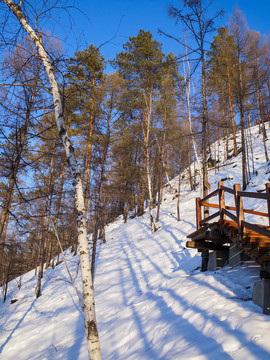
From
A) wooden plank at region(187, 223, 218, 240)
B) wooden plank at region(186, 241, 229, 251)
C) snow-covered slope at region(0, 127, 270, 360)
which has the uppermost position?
wooden plank at region(187, 223, 218, 240)

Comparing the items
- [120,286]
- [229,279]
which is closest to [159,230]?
[120,286]

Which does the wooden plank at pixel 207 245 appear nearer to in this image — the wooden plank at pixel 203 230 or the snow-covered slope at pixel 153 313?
the wooden plank at pixel 203 230

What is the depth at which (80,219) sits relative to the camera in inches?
159

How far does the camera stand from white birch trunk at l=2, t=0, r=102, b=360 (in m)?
3.36

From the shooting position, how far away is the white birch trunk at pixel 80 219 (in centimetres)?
336

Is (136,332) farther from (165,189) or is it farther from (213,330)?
(165,189)

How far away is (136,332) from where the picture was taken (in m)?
5.18

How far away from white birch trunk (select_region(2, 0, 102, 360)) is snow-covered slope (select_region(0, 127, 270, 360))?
92cm

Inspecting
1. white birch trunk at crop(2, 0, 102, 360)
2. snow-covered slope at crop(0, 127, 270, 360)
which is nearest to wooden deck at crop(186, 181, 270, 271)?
snow-covered slope at crop(0, 127, 270, 360)

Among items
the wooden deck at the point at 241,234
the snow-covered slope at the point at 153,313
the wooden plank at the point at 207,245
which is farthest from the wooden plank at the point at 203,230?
the snow-covered slope at the point at 153,313

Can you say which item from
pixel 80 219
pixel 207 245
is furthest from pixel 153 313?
pixel 80 219

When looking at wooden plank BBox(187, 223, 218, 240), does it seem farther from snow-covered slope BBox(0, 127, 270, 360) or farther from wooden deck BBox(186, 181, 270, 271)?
snow-covered slope BBox(0, 127, 270, 360)

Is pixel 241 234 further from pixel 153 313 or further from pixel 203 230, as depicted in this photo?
pixel 153 313

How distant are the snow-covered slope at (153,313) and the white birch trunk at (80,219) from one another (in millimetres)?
919
